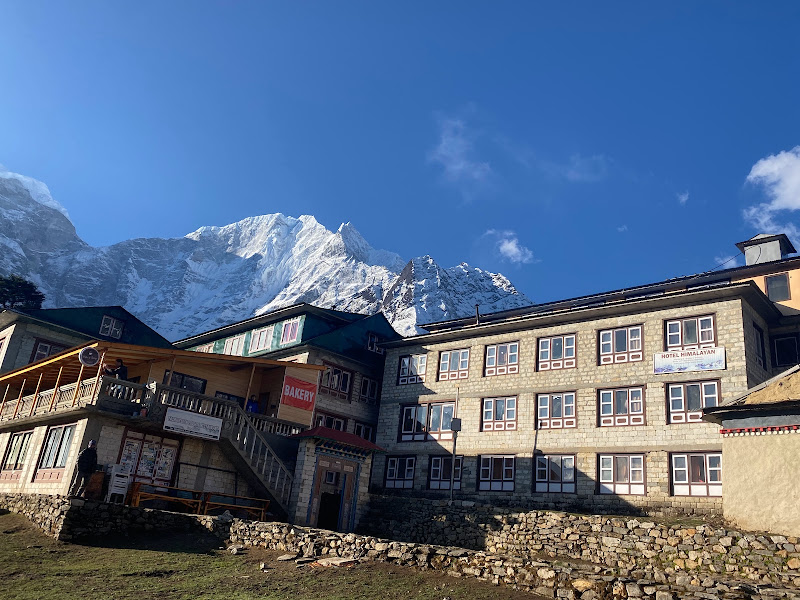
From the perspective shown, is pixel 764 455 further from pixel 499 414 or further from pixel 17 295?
pixel 17 295

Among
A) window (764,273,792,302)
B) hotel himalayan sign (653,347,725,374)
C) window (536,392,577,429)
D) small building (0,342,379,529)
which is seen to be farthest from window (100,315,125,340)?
window (764,273,792,302)

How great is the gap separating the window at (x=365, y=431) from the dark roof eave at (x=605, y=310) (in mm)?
5470

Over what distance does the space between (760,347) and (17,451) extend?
33.0m

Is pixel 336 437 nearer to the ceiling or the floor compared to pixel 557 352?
nearer to the floor

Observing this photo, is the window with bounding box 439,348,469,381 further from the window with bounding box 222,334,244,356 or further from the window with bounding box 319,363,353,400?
the window with bounding box 222,334,244,356

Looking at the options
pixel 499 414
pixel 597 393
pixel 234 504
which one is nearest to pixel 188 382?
pixel 234 504

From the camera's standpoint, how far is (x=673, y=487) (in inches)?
1013

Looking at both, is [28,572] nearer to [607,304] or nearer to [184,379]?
[184,379]

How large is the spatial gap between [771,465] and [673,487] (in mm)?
9079

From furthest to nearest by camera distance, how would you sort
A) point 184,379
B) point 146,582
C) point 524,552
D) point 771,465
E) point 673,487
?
point 184,379 → point 673,487 → point 524,552 → point 771,465 → point 146,582

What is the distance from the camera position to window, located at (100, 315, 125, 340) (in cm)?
4150

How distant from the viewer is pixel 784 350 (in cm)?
2959

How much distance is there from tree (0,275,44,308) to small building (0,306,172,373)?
100ft

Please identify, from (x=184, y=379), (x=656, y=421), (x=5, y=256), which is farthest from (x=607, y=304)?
(x=5, y=256)
